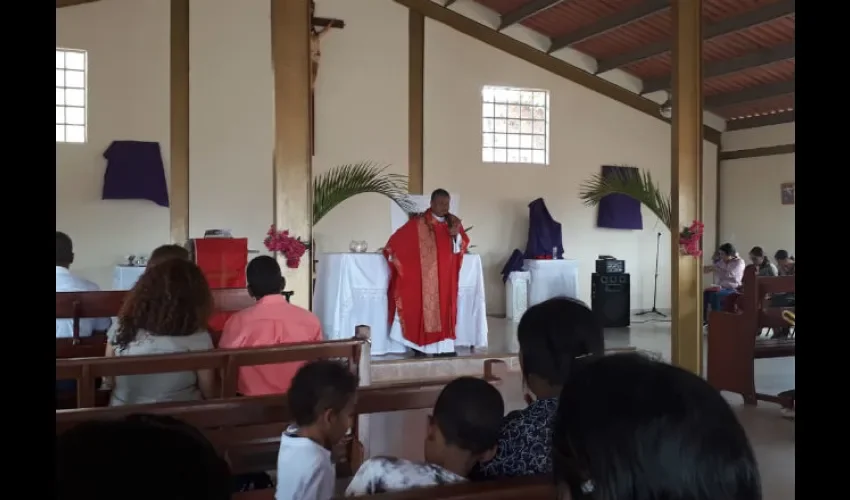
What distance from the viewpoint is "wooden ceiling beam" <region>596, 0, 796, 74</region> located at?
863cm

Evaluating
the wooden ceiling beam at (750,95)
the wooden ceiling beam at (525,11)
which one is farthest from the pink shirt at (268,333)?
the wooden ceiling beam at (750,95)

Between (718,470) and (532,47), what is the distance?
11.0m

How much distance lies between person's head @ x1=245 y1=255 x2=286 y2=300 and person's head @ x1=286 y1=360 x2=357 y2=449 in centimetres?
107

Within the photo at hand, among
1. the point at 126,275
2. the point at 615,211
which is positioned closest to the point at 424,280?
the point at 126,275

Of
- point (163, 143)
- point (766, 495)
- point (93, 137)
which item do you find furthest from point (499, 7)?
point (766, 495)

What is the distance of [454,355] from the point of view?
22.3 feet

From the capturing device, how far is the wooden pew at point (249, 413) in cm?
206

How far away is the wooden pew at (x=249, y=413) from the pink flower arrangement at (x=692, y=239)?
4413 millimetres

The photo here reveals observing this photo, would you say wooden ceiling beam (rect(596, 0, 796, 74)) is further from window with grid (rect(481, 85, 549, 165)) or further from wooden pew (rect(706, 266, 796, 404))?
wooden pew (rect(706, 266, 796, 404))

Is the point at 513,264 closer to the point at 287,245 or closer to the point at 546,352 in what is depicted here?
the point at 287,245

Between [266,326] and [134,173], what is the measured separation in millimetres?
6634

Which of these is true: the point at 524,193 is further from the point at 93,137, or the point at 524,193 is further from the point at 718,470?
the point at 718,470

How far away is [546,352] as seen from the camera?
1.87 m

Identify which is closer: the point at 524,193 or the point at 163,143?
the point at 163,143
